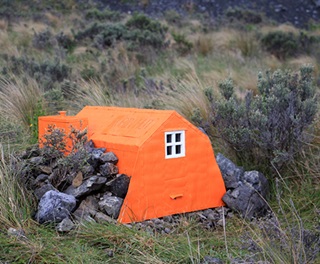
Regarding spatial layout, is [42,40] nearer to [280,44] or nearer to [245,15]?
[280,44]

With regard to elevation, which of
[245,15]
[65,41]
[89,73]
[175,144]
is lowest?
[245,15]

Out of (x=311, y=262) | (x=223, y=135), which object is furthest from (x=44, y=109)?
(x=311, y=262)

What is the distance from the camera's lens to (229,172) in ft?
18.2

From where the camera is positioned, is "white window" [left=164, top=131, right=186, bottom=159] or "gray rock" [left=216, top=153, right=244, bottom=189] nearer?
"white window" [left=164, top=131, right=186, bottom=159]

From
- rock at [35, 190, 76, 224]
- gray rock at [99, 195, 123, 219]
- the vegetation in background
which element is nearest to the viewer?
the vegetation in background

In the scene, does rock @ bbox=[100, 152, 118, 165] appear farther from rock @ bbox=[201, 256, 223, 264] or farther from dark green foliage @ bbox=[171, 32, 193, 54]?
dark green foliage @ bbox=[171, 32, 193, 54]

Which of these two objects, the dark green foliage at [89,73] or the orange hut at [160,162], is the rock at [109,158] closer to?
the orange hut at [160,162]

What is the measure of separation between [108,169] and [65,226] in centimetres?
73

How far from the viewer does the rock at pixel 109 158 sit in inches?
196

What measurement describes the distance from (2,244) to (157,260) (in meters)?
1.00

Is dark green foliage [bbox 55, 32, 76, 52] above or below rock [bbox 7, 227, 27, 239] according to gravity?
below

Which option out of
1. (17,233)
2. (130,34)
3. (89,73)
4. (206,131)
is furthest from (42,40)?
(17,233)

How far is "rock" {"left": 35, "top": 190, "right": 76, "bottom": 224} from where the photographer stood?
4.45 metres

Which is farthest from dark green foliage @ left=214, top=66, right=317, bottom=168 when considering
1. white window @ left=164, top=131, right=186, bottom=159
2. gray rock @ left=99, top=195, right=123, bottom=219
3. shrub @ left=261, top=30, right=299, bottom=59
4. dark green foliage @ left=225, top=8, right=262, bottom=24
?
dark green foliage @ left=225, top=8, right=262, bottom=24
